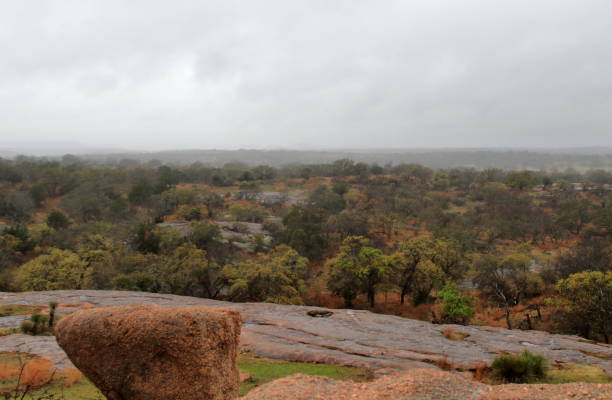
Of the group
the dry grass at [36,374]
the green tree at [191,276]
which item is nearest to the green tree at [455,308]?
the green tree at [191,276]

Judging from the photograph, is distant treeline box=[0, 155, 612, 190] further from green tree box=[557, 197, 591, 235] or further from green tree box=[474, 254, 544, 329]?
green tree box=[474, 254, 544, 329]

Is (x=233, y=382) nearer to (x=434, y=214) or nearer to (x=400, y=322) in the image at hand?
(x=400, y=322)

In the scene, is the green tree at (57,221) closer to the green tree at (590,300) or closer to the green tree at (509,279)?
the green tree at (509,279)

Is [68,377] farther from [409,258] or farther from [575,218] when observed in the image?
[575,218]

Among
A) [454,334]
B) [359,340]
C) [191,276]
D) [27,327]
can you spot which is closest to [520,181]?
[454,334]

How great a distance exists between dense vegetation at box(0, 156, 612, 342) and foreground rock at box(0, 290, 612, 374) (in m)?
3.77

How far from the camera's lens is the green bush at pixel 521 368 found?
11766 mm

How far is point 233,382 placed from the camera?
26.1ft

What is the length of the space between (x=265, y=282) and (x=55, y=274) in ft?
49.3

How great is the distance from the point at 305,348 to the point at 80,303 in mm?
13418

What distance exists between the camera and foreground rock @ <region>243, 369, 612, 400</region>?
8.65 meters

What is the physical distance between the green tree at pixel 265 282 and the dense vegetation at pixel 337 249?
102 mm

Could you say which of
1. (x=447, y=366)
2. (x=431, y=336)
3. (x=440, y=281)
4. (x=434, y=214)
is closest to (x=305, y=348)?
(x=447, y=366)

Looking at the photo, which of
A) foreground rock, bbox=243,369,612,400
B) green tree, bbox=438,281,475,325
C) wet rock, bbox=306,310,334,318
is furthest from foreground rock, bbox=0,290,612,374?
foreground rock, bbox=243,369,612,400
